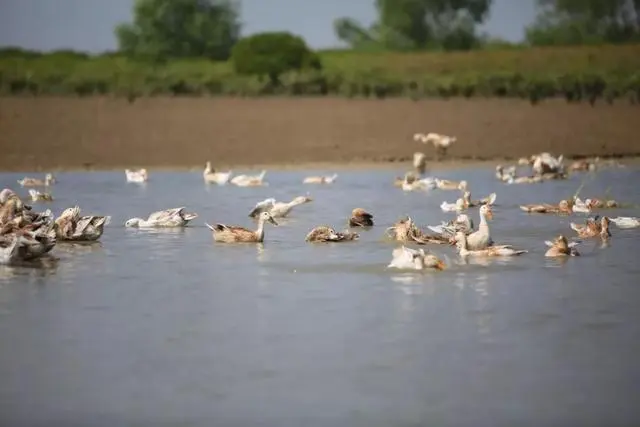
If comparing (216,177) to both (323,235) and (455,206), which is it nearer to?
(455,206)

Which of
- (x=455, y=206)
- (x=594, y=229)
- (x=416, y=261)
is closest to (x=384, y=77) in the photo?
(x=455, y=206)

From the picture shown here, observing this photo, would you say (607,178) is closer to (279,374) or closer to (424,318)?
(424,318)

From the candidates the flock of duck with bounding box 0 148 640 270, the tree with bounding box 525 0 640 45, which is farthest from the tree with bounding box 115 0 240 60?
the flock of duck with bounding box 0 148 640 270

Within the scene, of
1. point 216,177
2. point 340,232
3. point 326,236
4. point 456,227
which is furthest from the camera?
point 216,177

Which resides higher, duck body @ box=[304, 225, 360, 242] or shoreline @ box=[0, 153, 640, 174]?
duck body @ box=[304, 225, 360, 242]

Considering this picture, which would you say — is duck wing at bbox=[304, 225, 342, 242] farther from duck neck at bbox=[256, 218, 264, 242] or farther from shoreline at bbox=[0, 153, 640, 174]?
shoreline at bbox=[0, 153, 640, 174]

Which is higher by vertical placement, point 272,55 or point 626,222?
point 272,55

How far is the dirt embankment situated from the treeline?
2.98 feet

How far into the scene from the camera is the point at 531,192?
1734 centimetres

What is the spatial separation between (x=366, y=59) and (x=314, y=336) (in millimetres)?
22991

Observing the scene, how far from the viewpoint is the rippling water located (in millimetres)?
6211

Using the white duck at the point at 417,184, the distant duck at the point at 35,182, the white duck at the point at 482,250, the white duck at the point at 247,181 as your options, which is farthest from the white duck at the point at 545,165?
the white duck at the point at 482,250

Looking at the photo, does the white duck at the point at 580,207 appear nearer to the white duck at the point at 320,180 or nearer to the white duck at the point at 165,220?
the white duck at the point at 165,220

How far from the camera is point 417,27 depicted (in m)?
32.0
